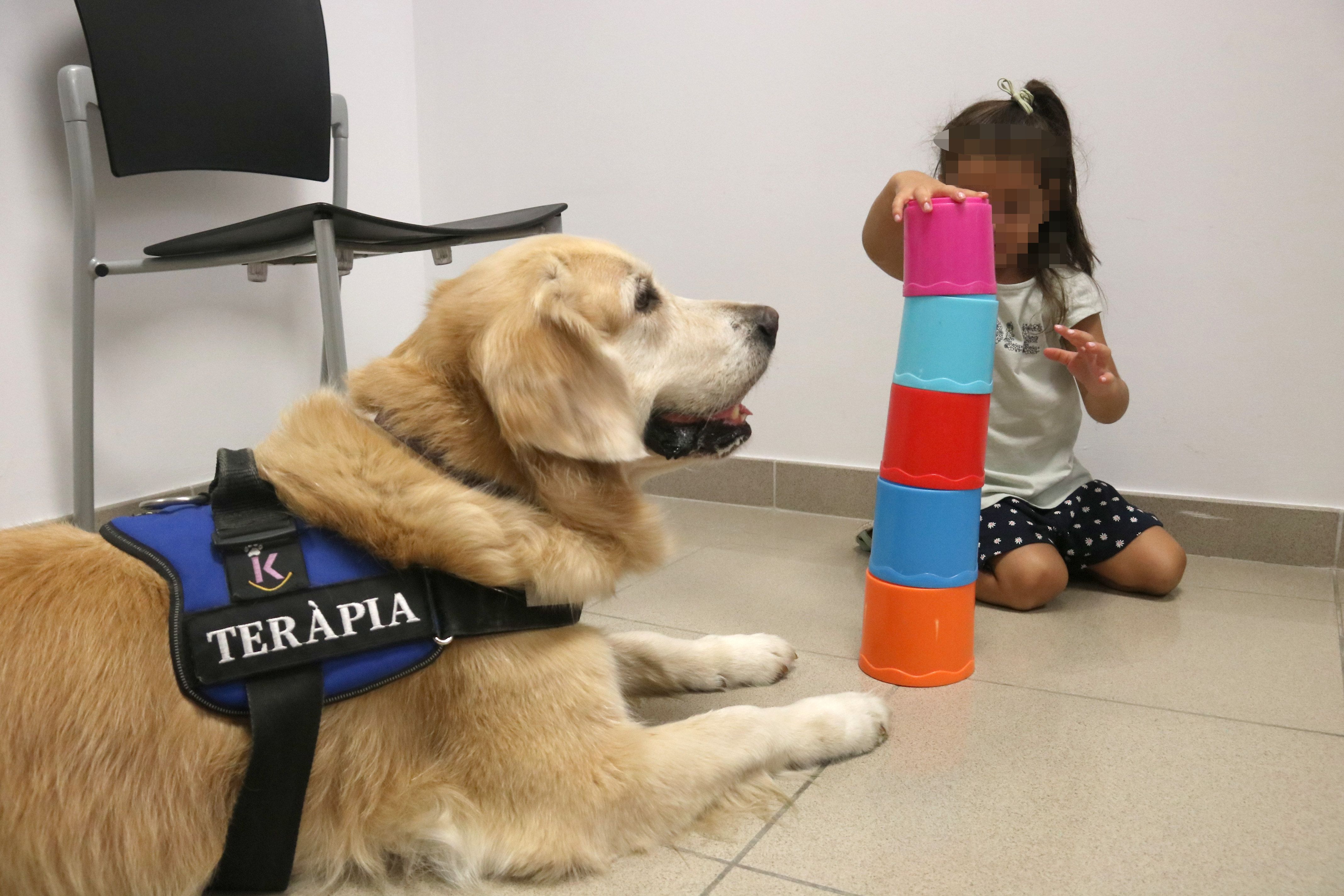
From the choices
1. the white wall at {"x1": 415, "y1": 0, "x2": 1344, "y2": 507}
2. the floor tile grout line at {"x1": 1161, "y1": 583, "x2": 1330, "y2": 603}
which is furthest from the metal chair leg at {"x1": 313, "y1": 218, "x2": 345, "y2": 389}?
the floor tile grout line at {"x1": 1161, "y1": 583, "x2": 1330, "y2": 603}

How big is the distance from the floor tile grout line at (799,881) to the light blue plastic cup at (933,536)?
0.53 meters

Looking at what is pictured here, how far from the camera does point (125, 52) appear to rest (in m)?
1.76

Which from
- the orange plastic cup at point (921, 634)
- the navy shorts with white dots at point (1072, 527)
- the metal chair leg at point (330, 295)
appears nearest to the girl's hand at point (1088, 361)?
the navy shorts with white dots at point (1072, 527)

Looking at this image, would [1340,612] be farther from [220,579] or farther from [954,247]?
[220,579]

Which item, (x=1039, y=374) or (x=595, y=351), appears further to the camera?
(x=1039, y=374)

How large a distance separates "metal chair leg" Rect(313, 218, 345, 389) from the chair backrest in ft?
1.47

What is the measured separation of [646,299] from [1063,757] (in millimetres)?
793

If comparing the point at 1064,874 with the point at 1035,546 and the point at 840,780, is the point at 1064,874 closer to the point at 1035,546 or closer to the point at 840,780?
the point at 840,780

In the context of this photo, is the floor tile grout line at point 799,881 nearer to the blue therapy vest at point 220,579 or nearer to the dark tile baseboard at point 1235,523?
the blue therapy vest at point 220,579

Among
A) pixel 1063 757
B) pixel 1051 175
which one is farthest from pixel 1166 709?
pixel 1051 175

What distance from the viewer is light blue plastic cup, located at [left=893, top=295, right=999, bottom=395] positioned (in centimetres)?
125

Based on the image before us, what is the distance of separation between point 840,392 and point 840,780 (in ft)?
4.71

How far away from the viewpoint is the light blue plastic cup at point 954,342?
1246 millimetres

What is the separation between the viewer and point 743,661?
52.8 inches
